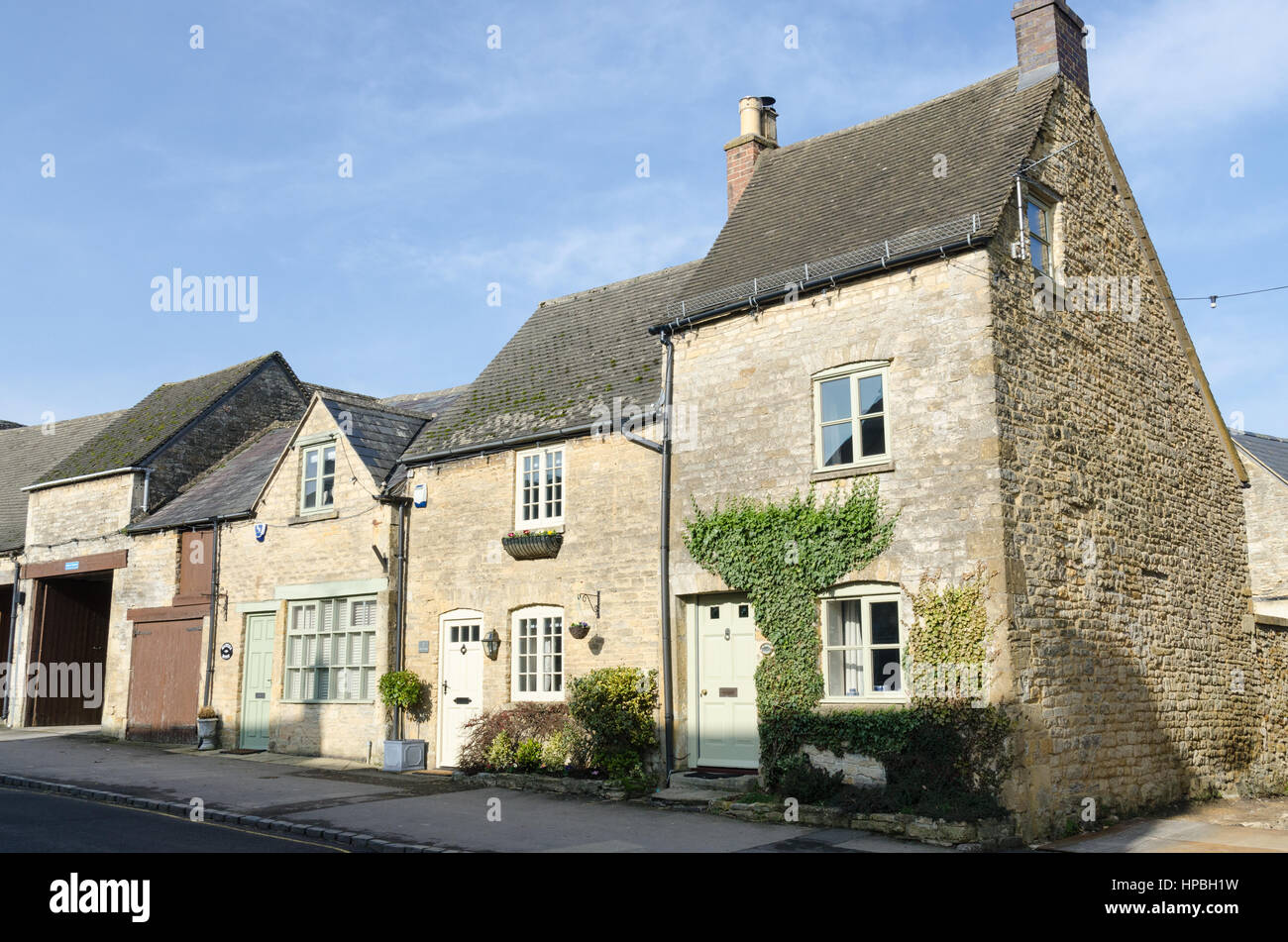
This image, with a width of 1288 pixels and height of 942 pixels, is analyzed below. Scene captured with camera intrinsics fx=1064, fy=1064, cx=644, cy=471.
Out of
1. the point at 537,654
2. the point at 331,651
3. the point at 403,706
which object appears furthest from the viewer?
the point at 331,651

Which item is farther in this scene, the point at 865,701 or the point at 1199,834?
the point at 865,701

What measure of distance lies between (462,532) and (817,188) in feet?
27.1

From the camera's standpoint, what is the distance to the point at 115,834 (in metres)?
11.5

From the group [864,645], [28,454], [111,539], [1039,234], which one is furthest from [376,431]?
[28,454]

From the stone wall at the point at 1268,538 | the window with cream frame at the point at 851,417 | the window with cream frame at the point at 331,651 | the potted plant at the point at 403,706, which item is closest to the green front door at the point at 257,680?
the window with cream frame at the point at 331,651

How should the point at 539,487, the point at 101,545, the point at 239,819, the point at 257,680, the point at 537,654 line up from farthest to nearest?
the point at 101,545 → the point at 257,680 → the point at 539,487 → the point at 537,654 → the point at 239,819

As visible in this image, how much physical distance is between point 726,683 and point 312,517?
9626mm

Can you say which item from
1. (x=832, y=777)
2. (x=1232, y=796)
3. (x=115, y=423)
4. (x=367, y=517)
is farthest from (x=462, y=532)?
(x=115, y=423)

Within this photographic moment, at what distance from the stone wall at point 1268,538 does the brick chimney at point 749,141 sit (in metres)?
16.5

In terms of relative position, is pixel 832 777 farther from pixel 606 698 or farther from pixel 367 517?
pixel 367 517

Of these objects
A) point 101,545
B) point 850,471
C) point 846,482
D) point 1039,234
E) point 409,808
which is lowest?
point 409,808

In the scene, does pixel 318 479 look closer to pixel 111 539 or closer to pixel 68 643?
pixel 111 539

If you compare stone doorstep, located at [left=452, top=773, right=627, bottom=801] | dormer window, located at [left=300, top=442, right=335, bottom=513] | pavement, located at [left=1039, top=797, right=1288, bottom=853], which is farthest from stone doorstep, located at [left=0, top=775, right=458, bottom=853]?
pavement, located at [left=1039, top=797, right=1288, bottom=853]

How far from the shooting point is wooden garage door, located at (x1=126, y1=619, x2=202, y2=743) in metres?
22.8
